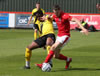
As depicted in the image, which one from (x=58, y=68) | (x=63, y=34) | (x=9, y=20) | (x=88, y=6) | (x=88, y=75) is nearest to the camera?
(x=88, y=75)

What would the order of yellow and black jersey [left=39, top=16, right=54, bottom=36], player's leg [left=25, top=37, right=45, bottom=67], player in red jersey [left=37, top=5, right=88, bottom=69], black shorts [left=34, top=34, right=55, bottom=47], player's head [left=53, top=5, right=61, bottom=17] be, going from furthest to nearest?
yellow and black jersey [left=39, top=16, right=54, bottom=36] < black shorts [left=34, top=34, right=55, bottom=47] < player's leg [left=25, top=37, right=45, bottom=67] < player in red jersey [left=37, top=5, right=88, bottom=69] < player's head [left=53, top=5, right=61, bottom=17]

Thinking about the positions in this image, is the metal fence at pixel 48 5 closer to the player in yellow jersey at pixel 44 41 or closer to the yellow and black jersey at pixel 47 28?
the yellow and black jersey at pixel 47 28

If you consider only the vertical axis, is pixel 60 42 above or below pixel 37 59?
above

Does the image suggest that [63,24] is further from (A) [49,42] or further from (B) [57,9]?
(A) [49,42]

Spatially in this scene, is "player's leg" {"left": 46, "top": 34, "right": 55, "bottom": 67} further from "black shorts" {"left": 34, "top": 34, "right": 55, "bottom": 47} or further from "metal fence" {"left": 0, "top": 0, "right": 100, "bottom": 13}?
"metal fence" {"left": 0, "top": 0, "right": 100, "bottom": 13}

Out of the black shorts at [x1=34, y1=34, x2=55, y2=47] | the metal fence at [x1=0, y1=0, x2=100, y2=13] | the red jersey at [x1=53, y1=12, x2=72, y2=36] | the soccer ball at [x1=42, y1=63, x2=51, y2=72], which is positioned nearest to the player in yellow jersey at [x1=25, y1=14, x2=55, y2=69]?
the black shorts at [x1=34, y1=34, x2=55, y2=47]

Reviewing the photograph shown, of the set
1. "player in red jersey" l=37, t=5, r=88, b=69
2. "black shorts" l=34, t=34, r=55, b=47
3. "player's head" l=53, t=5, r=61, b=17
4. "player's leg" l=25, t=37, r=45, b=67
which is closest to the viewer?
"player's head" l=53, t=5, r=61, b=17

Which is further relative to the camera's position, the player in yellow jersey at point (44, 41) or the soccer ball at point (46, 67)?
the player in yellow jersey at point (44, 41)

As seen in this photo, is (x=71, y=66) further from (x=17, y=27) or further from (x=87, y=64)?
(x=17, y=27)

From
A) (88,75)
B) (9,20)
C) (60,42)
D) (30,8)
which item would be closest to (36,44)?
(60,42)

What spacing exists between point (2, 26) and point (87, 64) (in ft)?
74.8

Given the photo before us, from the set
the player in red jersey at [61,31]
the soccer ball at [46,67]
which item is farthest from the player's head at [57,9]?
the soccer ball at [46,67]

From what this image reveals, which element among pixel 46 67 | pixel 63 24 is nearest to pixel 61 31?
pixel 63 24

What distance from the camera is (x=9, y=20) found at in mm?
35438
